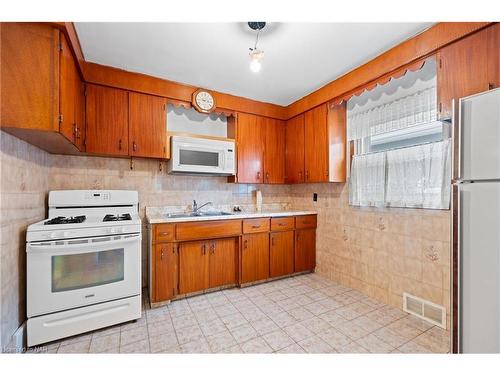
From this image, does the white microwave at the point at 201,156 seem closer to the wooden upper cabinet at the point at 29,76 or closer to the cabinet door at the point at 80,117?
the cabinet door at the point at 80,117

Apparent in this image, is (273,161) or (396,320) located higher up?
(273,161)

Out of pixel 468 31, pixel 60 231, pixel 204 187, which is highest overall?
pixel 468 31

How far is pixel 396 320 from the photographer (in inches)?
79.0

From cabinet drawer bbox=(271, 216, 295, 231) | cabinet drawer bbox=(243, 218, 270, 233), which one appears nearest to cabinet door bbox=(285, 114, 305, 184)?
cabinet drawer bbox=(271, 216, 295, 231)

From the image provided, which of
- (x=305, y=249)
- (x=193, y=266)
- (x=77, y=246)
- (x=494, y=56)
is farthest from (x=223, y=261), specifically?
(x=494, y=56)

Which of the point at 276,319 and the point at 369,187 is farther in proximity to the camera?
the point at 369,187

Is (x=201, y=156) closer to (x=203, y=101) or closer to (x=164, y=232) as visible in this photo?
(x=203, y=101)

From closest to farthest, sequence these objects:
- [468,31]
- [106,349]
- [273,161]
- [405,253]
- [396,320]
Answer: [468,31]
[106,349]
[396,320]
[405,253]
[273,161]

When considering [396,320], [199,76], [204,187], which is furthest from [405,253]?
[199,76]

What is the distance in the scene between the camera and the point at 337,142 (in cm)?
279

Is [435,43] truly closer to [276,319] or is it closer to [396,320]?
[396,320]

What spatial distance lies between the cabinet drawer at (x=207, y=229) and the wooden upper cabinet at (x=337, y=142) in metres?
1.30

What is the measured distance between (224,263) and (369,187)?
1.86 meters

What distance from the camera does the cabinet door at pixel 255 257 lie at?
2680mm
